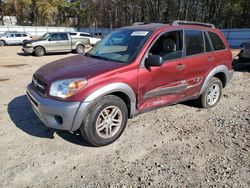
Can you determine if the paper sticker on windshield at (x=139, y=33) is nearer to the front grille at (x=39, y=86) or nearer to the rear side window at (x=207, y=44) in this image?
the rear side window at (x=207, y=44)

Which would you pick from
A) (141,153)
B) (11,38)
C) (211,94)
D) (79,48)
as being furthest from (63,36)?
(141,153)

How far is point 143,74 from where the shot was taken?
3.81 m

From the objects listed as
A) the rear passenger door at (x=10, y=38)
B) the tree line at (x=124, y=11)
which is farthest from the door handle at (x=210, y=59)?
the tree line at (x=124, y=11)

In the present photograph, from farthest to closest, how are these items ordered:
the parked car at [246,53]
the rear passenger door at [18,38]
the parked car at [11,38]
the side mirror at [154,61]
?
the rear passenger door at [18,38]
the parked car at [11,38]
the parked car at [246,53]
the side mirror at [154,61]

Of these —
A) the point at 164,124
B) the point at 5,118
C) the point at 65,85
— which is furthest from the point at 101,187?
the point at 5,118

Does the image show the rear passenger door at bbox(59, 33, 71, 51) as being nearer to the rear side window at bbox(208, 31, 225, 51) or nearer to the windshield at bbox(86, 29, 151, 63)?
the windshield at bbox(86, 29, 151, 63)

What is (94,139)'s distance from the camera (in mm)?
3529

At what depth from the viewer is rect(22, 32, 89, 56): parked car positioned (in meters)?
15.0

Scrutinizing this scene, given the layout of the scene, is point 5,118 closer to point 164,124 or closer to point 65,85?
point 65,85

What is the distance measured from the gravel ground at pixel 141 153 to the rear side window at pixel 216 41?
140 cm

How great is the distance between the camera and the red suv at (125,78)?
10.9ft

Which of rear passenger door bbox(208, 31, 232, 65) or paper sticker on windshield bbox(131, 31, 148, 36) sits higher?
paper sticker on windshield bbox(131, 31, 148, 36)

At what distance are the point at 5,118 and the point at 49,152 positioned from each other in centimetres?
173

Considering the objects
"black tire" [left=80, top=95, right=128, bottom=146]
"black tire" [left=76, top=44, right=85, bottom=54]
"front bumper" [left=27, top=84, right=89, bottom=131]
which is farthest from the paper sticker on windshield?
"black tire" [left=76, top=44, right=85, bottom=54]
